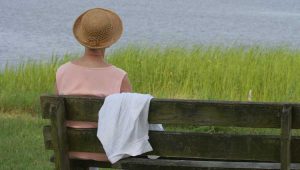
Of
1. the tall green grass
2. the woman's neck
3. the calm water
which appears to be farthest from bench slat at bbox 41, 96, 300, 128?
the calm water

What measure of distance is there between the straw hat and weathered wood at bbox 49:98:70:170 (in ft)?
1.54

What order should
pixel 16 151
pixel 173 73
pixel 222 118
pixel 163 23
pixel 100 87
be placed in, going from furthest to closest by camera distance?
pixel 163 23 → pixel 173 73 → pixel 16 151 → pixel 100 87 → pixel 222 118

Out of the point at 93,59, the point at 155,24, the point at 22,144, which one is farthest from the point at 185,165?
the point at 155,24

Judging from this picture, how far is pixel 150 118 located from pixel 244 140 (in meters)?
0.46

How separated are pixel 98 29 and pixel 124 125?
68 centimetres

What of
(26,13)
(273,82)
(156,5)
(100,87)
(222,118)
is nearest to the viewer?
(222,118)

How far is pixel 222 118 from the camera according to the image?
3.46m

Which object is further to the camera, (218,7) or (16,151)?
(218,7)

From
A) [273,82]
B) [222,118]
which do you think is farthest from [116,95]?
[273,82]

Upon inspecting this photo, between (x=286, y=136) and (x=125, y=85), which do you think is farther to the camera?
(x=125, y=85)

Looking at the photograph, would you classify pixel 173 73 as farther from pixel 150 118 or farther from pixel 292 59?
pixel 150 118

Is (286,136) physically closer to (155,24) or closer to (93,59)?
(93,59)

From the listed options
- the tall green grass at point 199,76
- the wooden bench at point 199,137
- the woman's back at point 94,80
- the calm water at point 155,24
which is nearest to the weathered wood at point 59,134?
the wooden bench at point 199,137

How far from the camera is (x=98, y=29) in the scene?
13.0 ft
